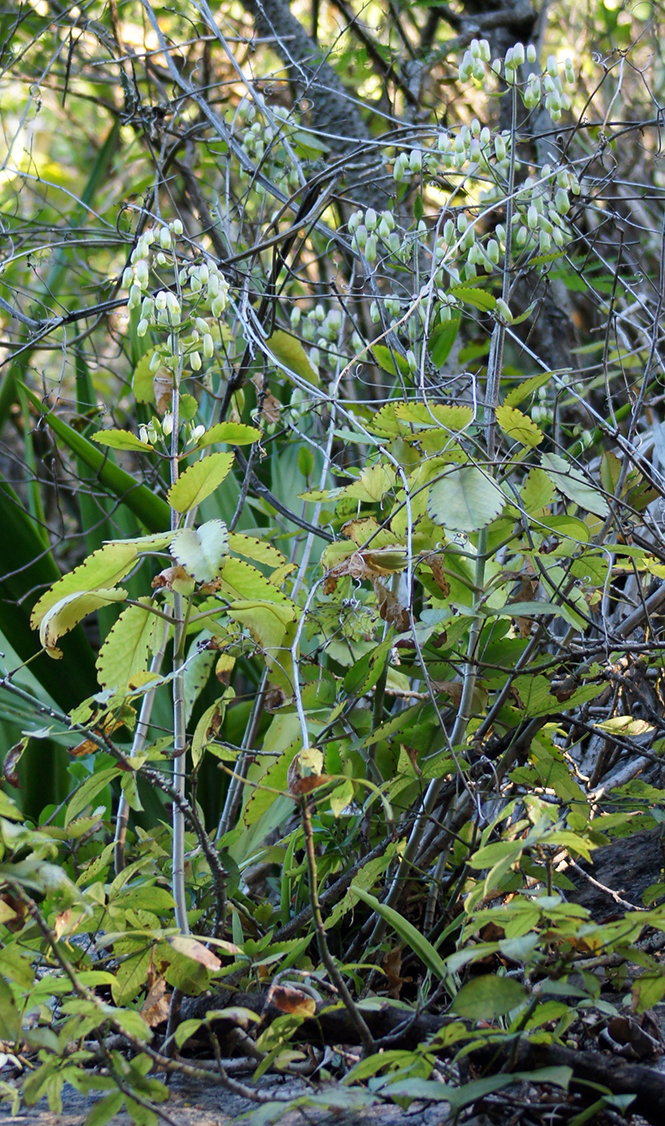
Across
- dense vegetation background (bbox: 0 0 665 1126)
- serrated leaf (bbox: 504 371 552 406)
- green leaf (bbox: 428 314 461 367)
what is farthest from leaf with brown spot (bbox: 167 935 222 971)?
green leaf (bbox: 428 314 461 367)

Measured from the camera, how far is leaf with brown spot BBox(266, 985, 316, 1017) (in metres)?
0.47

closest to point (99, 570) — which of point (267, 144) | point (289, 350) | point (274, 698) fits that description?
point (274, 698)

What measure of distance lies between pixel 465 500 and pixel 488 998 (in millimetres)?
303

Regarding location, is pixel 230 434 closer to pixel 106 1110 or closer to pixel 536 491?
pixel 536 491

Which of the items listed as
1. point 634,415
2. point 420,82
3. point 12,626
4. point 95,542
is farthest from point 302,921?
point 420,82

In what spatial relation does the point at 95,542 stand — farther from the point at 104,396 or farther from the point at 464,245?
the point at 104,396

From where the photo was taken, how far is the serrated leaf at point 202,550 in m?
0.51

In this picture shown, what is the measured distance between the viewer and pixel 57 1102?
0.45m

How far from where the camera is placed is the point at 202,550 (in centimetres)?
53

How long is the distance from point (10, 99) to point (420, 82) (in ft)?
4.62

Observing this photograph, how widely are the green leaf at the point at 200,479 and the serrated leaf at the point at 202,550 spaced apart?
1.5 inches

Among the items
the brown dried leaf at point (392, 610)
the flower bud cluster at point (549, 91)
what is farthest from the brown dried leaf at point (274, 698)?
the flower bud cluster at point (549, 91)

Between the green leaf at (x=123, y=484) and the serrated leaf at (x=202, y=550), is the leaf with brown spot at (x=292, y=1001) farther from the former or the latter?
the green leaf at (x=123, y=484)

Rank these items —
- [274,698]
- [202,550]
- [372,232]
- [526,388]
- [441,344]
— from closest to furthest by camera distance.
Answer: [202,550] < [526,388] < [274,698] < [372,232] < [441,344]
